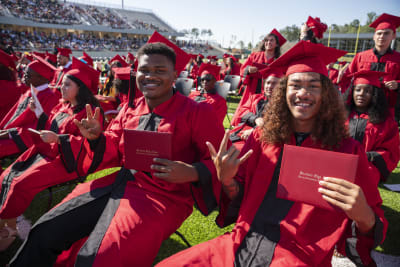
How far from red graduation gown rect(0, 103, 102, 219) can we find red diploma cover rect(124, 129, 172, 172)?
2.89ft

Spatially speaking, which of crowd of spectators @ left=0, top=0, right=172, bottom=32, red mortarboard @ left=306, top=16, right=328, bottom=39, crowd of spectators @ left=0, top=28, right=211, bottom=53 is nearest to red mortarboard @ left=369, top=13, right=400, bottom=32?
red mortarboard @ left=306, top=16, right=328, bottom=39

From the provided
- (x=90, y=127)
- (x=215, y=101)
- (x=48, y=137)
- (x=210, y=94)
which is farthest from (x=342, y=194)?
(x=210, y=94)

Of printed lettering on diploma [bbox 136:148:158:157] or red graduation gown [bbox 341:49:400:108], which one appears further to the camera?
red graduation gown [bbox 341:49:400:108]

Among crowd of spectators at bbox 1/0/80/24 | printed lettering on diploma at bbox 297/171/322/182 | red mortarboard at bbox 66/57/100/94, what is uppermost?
crowd of spectators at bbox 1/0/80/24

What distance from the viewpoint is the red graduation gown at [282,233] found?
1.53 m

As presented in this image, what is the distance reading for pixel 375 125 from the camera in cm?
326

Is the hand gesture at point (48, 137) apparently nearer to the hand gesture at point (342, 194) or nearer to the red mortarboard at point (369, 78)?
the hand gesture at point (342, 194)

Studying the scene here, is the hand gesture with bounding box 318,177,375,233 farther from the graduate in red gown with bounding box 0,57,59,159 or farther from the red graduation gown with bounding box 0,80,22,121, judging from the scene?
the red graduation gown with bounding box 0,80,22,121

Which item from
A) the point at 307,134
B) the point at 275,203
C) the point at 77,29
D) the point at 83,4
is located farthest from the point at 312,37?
the point at 83,4

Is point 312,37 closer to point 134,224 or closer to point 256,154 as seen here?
point 256,154

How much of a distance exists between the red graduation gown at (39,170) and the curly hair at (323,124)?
5.57ft

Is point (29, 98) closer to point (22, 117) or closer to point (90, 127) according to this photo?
point (22, 117)

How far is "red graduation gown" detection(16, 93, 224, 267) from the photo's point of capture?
168 centimetres

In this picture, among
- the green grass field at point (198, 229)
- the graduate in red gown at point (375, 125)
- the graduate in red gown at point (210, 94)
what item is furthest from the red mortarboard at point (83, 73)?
the graduate in red gown at point (375, 125)
